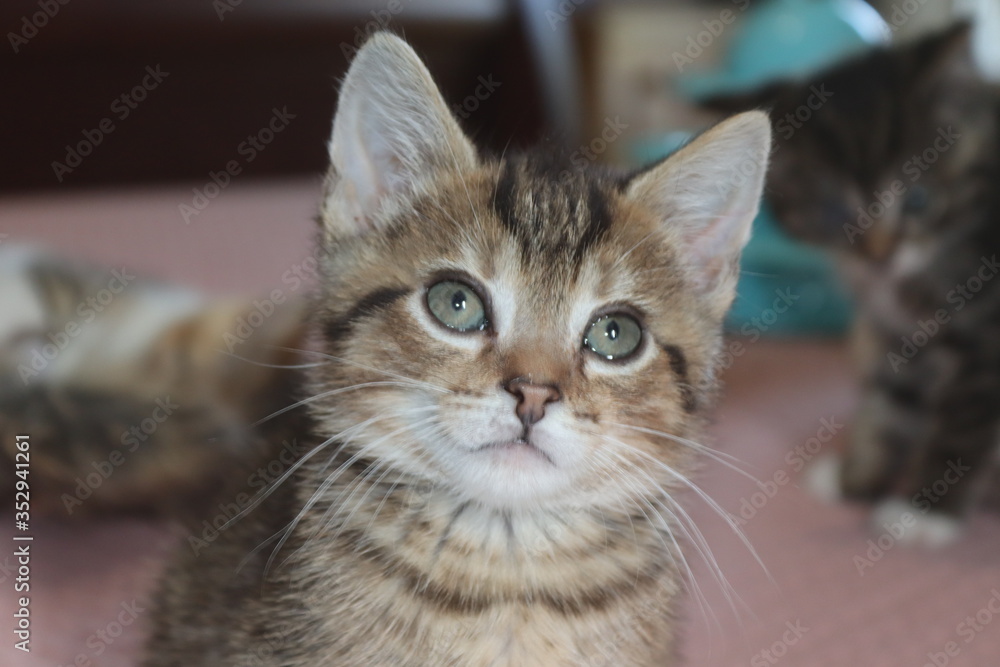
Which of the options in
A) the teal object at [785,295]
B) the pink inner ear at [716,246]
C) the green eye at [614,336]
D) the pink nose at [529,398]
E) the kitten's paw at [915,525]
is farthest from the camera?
the teal object at [785,295]

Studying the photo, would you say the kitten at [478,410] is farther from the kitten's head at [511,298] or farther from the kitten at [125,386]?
the kitten at [125,386]

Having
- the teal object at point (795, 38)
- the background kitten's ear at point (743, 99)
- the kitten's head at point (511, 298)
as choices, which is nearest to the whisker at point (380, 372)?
the kitten's head at point (511, 298)

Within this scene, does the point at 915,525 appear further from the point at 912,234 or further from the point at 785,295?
the point at 785,295

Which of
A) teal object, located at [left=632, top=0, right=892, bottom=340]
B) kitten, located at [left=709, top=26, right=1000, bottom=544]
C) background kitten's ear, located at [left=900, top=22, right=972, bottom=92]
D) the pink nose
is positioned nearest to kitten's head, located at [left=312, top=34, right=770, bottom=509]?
the pink nose

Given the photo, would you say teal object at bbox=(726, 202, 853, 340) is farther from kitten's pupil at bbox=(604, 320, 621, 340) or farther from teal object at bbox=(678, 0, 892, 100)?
kitten's pupil at bbox=(604, 320, 621, 340)

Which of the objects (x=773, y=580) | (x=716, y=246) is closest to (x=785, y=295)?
(x=773, y=580)

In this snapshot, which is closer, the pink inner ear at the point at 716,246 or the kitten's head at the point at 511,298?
the kitten's head at the point at 511,298

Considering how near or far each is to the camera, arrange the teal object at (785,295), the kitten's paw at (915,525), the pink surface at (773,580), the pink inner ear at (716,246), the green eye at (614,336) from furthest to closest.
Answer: the teal object at (785,295)
the kitten's paw at (915,525)
the pink surface at (773,580)
the pink inner ear at (716,246)
the green eye at (614,336)

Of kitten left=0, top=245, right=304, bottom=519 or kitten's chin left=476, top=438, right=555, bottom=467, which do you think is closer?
kitten's chin left=476, top=438, right=555, bottom=467
